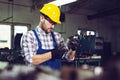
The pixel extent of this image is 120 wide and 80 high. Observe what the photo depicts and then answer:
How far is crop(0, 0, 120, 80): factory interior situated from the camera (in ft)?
0.82

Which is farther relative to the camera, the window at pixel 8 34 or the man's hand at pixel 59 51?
the window at pixel 8 34

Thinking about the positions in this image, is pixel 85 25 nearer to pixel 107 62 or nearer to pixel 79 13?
pixel 79 13

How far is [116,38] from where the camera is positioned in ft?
42.9

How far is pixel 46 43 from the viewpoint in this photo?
1828 mm

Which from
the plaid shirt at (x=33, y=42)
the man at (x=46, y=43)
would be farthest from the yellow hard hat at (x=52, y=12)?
the plaid shirt at (x=33, y=42)

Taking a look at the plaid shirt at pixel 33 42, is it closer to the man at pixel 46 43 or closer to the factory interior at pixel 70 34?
the man at pixel 46 43

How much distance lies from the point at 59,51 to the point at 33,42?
0.23 meters

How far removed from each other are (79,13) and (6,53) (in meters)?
7.29

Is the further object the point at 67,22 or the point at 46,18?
the point at 67,22

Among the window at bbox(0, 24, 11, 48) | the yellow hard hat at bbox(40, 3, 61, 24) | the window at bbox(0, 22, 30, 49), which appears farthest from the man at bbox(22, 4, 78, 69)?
the window at bbox(0, 24, 11, 48)

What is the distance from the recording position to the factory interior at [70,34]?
251 mm

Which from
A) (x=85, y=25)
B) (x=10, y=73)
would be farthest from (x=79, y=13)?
(x=10, y=73)

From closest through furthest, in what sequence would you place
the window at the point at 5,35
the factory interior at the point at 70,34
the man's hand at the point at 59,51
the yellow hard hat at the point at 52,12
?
the factory interior at the point at 70,34
the yellow hard hat at the point at 52,12
the man's hand at the point at 59,51
the window at the point at 5,35

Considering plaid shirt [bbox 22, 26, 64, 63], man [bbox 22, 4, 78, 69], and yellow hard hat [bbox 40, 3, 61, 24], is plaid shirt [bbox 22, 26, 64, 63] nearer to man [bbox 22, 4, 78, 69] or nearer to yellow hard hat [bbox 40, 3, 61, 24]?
man [bbox 22, 4, 78, 69]
